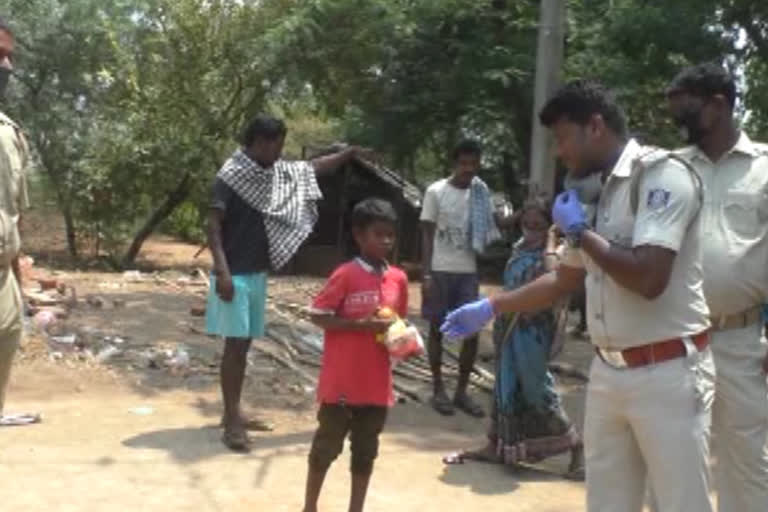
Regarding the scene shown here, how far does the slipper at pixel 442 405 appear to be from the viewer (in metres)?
7.23

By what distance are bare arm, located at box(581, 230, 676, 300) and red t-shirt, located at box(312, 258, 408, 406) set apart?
5.68 ft

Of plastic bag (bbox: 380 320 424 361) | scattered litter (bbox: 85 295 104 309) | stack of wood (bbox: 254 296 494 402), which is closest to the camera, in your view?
plastic bag (bbox: 380 320 424 361)

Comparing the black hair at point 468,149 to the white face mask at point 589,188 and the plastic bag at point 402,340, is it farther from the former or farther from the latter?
the white face mask at point 589,188

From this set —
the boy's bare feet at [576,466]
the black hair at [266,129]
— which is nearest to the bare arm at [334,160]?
the black hair at [266,129]

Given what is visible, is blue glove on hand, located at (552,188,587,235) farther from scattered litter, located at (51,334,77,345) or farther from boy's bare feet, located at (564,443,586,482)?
scattered litter, located at (51,334,77,345)

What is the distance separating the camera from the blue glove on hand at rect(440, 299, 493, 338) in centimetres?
352

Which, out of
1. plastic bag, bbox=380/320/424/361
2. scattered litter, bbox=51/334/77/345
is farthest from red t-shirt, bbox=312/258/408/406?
scattered litter, bbox=51/334/77/345

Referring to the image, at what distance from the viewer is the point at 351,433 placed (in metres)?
4.75

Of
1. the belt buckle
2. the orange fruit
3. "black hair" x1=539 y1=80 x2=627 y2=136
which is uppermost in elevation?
"black hair" x1=539 y1=80 x2=627 y2=136

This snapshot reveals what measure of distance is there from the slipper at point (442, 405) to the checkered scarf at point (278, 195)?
67.7 inches

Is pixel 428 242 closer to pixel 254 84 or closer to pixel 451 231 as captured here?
pixel 451 231

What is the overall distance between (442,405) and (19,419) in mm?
2700

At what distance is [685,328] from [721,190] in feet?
3.76

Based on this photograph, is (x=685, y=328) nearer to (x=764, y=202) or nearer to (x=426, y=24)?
(x=764, y=202)
